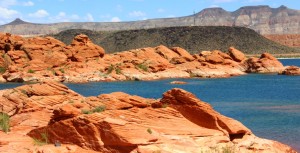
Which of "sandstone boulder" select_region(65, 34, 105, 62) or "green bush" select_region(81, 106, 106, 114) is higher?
"green bush" select_region(81, 106, 106, 114)

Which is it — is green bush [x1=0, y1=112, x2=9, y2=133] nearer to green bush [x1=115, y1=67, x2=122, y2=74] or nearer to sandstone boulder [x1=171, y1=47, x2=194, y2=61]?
green bush [x1=115, y1=67, x2=122, y2=74]

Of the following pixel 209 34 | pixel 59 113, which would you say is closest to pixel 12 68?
pixel 59 113

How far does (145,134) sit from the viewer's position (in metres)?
19.8

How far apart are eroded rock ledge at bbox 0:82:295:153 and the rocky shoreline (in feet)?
187

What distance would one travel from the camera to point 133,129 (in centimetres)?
2000

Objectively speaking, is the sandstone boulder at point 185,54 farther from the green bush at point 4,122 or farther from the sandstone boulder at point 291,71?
the green bush at point 4,122

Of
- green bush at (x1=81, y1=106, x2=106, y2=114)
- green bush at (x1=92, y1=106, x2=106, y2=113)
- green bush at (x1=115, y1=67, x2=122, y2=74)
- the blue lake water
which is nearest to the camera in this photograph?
green bush at (x1=81, y1=106, x2=106, y2=114)

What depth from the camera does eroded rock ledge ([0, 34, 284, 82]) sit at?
8156 cm

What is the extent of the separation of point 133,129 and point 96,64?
67197 millimetres

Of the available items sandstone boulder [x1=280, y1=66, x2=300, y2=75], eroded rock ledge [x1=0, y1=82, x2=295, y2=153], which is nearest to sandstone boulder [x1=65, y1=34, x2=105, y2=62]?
sandstone boulder [x1=280, y1=66, x2=300, y2=75]

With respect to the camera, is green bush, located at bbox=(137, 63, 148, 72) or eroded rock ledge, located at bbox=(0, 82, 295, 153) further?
green bush, located at bbox=(137, 63, 148, 72)

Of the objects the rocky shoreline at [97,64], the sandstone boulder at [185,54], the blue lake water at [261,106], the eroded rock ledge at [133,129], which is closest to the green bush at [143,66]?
the rocky shoreline at [97,64]

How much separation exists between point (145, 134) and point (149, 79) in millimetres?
65496

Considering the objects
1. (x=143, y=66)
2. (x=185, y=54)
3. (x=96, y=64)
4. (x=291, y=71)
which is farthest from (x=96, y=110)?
(x=291, y=71)
